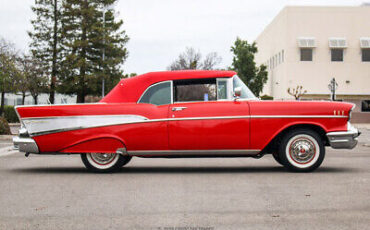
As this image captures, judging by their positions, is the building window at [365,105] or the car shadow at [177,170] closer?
the car shadow at [177,170]

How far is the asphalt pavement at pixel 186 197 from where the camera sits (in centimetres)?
521

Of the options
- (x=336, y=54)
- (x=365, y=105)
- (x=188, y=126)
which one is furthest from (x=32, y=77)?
(x=188, y=126)

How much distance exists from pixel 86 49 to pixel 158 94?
4259 centimetres

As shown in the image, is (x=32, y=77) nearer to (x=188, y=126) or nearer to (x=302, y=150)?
(x=188, y=126)

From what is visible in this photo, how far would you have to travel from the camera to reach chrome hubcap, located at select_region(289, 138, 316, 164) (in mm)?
8742

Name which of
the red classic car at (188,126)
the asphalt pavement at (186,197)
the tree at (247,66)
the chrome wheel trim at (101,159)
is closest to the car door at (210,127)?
the red classic car at (188,126)

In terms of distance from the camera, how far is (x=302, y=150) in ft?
28.7

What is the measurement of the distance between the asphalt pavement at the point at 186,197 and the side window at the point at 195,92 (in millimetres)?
1276

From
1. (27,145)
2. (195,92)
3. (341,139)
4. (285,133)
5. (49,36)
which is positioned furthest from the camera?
(49,36)

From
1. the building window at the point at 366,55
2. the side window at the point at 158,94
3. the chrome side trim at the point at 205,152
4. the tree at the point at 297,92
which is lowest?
the chrome side trim at the point at 205,152

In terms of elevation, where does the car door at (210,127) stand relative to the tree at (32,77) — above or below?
below

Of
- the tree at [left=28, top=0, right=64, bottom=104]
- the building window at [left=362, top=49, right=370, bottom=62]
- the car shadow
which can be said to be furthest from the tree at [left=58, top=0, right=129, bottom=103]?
the car shadow

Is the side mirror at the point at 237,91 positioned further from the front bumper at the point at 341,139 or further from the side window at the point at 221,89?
the front bumper at the point at 341,139

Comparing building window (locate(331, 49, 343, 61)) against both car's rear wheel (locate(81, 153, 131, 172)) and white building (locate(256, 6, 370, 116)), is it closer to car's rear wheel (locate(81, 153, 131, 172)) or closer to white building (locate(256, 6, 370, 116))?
white building (locate(256, 6, 370, 116))
